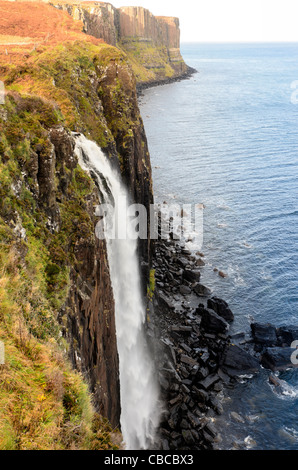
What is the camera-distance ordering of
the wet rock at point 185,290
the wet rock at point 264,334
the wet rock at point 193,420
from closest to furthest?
1. the wet rock at point 193,420
2. the wet rock at point 264,334
3. the wet rock at point 185,290

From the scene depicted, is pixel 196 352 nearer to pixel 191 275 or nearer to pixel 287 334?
pixel 287 334

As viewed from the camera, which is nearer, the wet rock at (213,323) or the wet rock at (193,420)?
the wet rock at (193,420)

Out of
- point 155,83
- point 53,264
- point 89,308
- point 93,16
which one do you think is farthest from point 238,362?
point 155,83

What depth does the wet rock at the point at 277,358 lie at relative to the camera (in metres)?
32.7

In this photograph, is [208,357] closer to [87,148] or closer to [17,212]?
[87,148]

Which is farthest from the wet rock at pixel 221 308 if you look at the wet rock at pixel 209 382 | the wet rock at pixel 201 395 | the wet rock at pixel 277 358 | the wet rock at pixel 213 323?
the wet rock at pixel 201 395

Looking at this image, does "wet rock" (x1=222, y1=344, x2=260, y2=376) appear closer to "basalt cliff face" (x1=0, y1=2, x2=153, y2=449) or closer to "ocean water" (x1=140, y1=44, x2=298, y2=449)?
"ocean water" (x1=140, y1=44, x2=298, y2=449)

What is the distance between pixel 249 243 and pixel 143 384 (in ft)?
97.1

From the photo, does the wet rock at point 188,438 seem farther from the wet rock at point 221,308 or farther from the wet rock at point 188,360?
the wet rock at point 221,308

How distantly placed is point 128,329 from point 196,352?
10076mm

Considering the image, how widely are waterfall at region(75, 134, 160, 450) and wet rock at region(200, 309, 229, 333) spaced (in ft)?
28.6

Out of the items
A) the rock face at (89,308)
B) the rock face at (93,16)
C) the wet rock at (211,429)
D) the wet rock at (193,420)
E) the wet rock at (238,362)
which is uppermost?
the rock face at (93,16)

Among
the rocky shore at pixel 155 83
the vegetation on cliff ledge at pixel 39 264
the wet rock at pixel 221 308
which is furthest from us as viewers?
the rocky shore at pixel 155 83

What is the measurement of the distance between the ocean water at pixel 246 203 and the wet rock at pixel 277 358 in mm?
834
